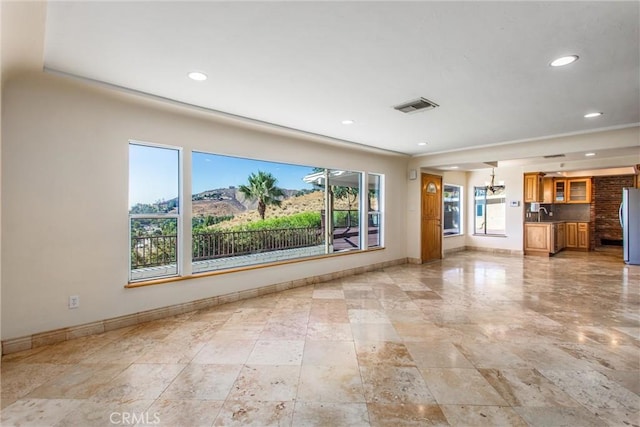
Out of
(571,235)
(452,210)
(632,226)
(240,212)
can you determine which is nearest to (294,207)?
(240,212)

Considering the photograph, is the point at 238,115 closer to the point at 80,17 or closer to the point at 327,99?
the point at 327,99

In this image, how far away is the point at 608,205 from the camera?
9.36m

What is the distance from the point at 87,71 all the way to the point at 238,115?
1.53m

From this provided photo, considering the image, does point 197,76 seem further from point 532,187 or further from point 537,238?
point 537,238

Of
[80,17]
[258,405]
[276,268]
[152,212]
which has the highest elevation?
[80,17]

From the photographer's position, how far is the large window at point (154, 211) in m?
3.38

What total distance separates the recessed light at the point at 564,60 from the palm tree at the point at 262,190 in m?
3.76

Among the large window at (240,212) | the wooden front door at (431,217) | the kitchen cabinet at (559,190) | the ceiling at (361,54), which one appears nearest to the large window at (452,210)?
the wooden front door at (431,217)

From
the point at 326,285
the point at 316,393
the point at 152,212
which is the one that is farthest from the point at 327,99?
the point at 326,285

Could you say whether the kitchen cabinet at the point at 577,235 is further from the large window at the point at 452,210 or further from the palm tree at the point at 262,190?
the palm tree at the point at 262,190

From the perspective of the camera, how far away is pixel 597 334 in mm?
3064

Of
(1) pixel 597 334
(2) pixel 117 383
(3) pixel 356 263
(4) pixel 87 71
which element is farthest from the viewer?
(3) pixel 356 263

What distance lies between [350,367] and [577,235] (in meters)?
9.88

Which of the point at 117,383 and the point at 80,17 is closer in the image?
the point at 80,17
